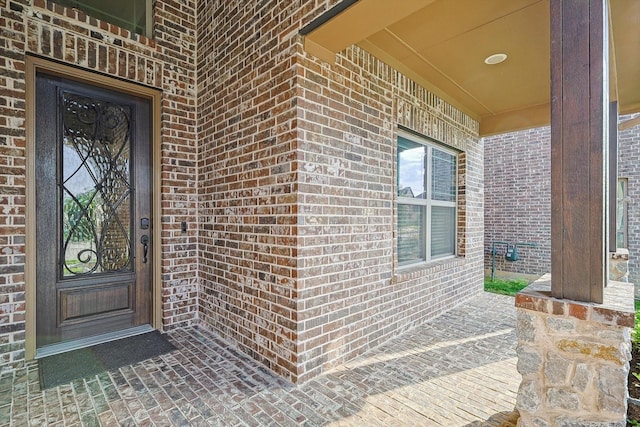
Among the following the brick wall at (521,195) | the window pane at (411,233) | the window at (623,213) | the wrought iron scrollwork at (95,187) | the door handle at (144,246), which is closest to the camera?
the wrought iron scrollwork at (95,187)

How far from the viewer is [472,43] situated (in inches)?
112

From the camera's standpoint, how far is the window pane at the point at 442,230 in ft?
13.6

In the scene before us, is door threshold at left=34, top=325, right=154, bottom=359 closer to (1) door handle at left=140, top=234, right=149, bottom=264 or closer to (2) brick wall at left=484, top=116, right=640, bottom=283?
(1) door handle at left=140, top=234, right=149, bottom=264

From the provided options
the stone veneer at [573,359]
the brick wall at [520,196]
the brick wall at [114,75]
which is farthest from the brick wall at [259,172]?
the brick wall at [520,196]

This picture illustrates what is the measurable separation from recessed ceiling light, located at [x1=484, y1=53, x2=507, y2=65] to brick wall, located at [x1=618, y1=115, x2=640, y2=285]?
4.52 m

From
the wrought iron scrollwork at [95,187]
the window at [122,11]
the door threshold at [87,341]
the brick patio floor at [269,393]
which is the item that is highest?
the window at [122,11]

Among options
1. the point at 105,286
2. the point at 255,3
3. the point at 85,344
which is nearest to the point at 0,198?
the point at 105,286

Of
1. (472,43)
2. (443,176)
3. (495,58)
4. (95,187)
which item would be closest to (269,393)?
(95,187)

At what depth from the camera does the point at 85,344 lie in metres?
2.67

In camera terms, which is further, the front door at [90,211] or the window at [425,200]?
the window at [425,200]

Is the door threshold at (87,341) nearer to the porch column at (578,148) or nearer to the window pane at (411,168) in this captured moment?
the window pane at (411,168)

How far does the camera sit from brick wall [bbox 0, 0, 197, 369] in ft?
7.54

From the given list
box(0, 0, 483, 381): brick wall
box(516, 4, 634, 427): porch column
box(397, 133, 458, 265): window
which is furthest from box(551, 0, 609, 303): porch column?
box(397, 133, 458, 265): window

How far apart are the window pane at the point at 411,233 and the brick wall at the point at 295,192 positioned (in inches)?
11.3
